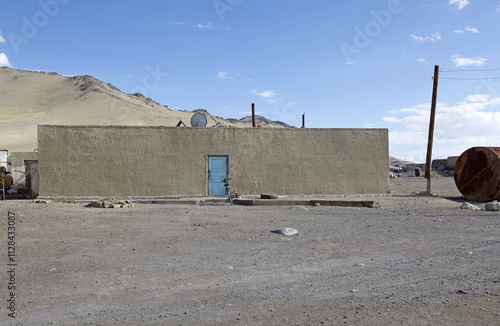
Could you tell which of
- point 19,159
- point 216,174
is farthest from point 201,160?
point 19,159

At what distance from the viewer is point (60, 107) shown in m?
85.3

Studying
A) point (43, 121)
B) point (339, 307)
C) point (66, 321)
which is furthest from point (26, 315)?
point (43, 121)

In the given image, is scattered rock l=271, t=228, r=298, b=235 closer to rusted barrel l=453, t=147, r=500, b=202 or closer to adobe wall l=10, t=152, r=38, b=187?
rusted barrel l=453, t=147, r=500, b=202

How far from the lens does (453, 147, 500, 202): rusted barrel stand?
16.9 m

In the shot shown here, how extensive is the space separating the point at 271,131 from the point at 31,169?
11.0 metres

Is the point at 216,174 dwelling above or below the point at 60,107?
below

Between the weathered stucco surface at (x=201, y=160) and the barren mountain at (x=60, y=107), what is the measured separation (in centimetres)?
4297

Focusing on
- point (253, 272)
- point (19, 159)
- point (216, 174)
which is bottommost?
point (253, 272)

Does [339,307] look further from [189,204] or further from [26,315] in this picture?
[189,204]

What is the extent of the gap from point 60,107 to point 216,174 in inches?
2968

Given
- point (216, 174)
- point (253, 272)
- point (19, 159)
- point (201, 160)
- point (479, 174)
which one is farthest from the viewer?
point (19, 159)

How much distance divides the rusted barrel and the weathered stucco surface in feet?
10.9

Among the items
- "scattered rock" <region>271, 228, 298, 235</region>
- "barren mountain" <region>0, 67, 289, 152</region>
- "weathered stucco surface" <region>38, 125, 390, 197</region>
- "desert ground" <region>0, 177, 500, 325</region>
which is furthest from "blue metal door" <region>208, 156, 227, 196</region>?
"barren mountain" <region>0, 67, 289, 152</region>

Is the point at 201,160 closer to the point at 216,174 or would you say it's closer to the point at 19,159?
the point at 216,174
